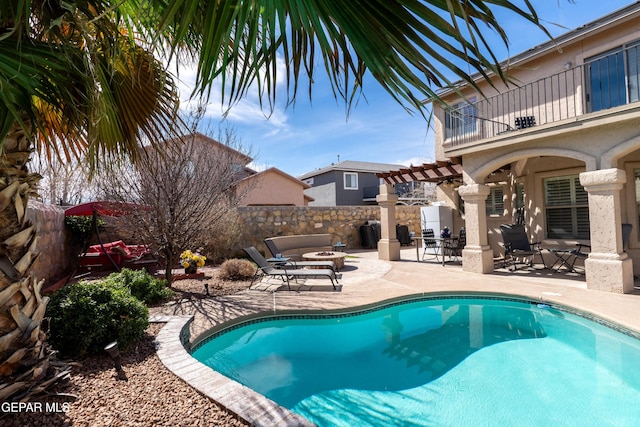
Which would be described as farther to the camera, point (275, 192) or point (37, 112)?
point (275, 192)

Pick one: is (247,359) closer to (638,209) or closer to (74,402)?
(74,402)

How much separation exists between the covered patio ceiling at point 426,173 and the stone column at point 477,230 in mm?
1207

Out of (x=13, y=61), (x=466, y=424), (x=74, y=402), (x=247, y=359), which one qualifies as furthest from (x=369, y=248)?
(x=13, y=61)

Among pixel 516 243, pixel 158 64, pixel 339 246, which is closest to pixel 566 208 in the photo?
pixel 516 243

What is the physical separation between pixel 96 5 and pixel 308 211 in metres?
14.1

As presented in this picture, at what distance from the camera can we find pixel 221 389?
317 centimetres

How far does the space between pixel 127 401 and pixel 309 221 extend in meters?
13.3

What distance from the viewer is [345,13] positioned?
1.41 m

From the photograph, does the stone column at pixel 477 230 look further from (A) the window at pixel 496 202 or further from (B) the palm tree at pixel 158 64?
(B) the palm tree at pixel 158 64

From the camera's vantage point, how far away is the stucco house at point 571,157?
725 centimetres

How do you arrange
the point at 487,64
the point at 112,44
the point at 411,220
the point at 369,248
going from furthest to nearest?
the point at 411,220
the point at 369,248
the point at 112,44
the point at 487,64

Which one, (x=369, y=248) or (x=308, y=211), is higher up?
(x=308, y=211)

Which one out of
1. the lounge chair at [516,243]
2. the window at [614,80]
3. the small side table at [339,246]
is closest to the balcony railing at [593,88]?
the window at [614,80]
